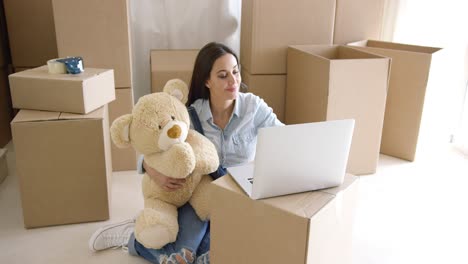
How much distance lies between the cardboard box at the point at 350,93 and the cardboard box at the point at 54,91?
105cm

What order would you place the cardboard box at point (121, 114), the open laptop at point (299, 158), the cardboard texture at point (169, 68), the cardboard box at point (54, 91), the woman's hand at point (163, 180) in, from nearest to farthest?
the open laptop at point (299, 158) < the woman's hand at point (163, 180) < the cardboard box at point (54, 91) < the cardboard box at point (121, 114) < the cardboard texture at point (169, 68)

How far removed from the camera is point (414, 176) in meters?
2.20

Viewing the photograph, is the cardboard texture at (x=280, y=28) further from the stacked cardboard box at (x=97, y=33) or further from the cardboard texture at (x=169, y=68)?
the stacked cardboard box at (x=97, y=33)

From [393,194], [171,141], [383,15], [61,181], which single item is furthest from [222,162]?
[383,15]

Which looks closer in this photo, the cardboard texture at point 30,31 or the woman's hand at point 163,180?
the woman's hand at point 163,180

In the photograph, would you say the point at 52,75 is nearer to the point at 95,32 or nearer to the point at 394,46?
the point at 95,32

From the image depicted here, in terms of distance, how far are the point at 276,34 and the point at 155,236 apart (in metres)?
1.43

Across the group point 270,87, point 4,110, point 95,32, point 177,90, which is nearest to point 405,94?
point 270,87

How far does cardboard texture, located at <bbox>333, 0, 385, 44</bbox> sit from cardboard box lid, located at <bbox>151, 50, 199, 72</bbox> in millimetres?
Result: 868

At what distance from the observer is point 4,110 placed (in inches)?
98.7

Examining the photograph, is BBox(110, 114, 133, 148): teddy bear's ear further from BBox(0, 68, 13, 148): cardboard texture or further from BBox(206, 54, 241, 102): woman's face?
BBox(0, 68, 13, 148): cardboard texture

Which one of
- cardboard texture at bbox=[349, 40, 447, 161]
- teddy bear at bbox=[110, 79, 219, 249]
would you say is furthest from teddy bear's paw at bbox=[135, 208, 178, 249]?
cardboard texture at bbox=[349, 40, 447, 161]

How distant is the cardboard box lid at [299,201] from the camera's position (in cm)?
95

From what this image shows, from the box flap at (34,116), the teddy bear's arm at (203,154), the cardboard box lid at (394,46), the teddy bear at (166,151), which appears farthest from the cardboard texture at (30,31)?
the cardboard box lid at (394,46)
